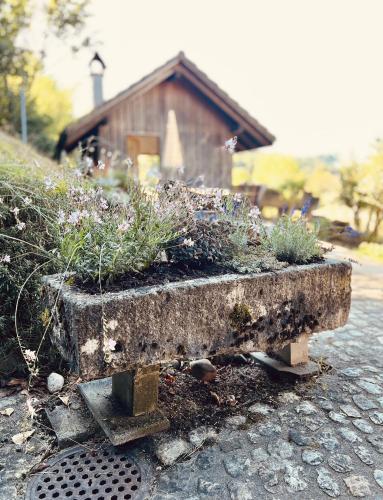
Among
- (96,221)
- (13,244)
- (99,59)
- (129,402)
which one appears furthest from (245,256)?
(99,59)

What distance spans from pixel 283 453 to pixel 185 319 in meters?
0.85

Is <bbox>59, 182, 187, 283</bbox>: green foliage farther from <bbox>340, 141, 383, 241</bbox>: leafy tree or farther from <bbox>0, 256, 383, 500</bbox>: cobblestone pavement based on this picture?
<bbox>340, 141, 383, 241</bbox>: leafy tree

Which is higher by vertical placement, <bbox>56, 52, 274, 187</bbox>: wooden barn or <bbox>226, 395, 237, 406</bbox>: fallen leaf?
<bbox>56, 52, 274, 187</bbox>: wooden barn

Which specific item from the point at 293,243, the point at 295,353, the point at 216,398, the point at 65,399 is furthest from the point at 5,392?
the point at 293,243

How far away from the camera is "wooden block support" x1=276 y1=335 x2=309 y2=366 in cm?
290

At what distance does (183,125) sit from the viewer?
11.4 metres

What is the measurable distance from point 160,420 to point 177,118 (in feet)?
33.1

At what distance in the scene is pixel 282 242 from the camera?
2730 millimetres

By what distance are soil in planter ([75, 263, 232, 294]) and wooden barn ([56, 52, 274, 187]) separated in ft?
25.2

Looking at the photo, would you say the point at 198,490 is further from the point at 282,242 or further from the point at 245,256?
the point at 282,242

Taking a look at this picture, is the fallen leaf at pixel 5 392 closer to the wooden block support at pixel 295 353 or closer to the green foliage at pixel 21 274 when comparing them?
the green foliage at pixel 21 274

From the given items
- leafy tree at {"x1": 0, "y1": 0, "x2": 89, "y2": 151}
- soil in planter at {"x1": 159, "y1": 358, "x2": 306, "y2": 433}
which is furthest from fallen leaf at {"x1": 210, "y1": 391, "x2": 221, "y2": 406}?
leafy tree at {"x1": 0, "y1": 0, "x2": 89, "y2": 151}

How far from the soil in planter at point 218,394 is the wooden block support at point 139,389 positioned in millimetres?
199

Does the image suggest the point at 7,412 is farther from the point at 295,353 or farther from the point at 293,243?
the point at 293,243
